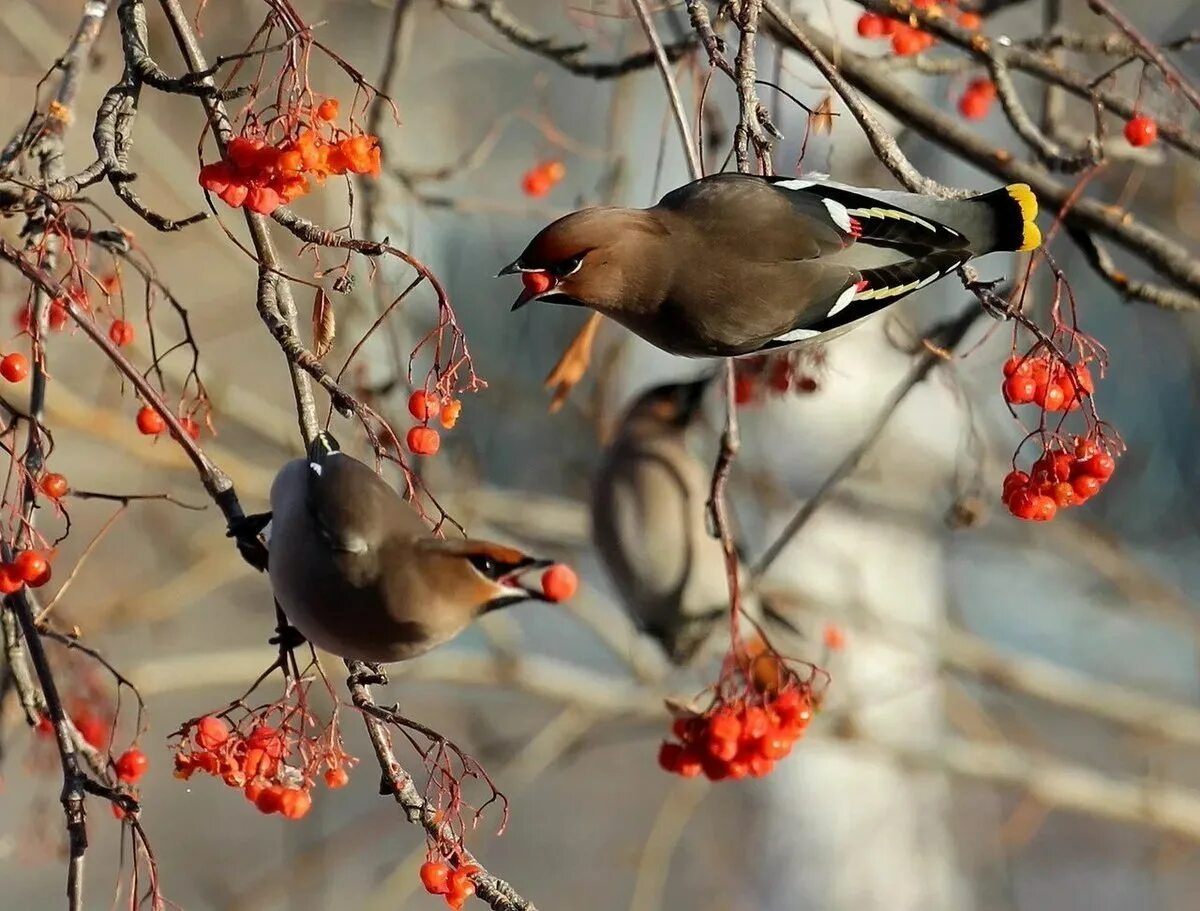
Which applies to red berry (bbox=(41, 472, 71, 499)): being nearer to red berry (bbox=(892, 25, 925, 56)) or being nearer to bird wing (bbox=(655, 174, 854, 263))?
bird wing (bbox=(655, 174, 854, 263))

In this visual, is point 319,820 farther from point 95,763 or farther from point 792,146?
point 95,763

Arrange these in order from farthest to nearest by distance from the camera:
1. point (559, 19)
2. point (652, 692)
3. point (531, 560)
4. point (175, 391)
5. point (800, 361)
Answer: point (559, 19) < point (652, 692) < point (175, 391) < point (800, 361) < point (531, 560)

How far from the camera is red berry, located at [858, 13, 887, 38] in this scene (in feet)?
7.95

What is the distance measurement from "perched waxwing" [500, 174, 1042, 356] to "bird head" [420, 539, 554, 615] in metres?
0.51

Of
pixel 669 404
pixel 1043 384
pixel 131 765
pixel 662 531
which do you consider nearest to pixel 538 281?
pixel 1043 384

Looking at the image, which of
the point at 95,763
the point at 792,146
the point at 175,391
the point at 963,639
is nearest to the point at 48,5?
the point at 175,391

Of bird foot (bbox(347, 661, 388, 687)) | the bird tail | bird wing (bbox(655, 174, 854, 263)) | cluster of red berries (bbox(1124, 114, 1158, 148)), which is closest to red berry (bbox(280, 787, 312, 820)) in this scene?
bird foot (bbox(347, 661, 388, 687))

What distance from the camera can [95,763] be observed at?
1425mm

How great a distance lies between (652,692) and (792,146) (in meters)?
1.67

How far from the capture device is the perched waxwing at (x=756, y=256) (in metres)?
1.76

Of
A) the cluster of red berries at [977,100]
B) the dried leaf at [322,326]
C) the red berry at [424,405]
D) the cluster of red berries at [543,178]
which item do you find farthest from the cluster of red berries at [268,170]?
the cluster of red berries at [977,100]

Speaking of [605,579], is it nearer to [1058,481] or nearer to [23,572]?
[1058,481]

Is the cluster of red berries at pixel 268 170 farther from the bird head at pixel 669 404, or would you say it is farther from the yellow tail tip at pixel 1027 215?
the bird head at pixel 669 404

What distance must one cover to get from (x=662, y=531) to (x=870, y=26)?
1.08m
